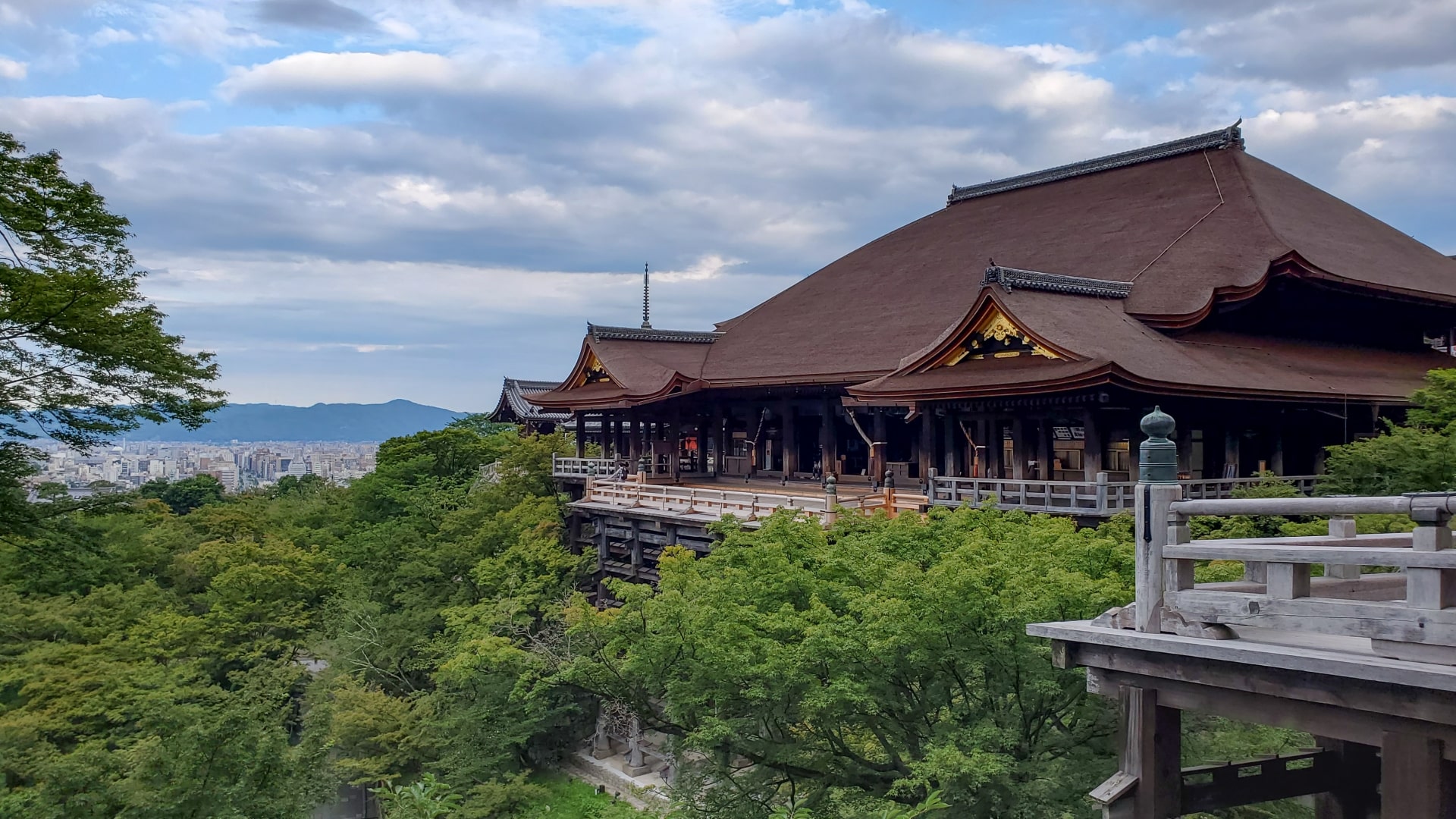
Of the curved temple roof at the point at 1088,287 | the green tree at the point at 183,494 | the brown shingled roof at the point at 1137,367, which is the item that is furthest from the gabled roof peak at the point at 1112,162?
the green tree at the point at 183,494

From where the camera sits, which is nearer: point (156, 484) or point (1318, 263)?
point (1318, 263)

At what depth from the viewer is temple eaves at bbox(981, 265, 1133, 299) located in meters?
19.9

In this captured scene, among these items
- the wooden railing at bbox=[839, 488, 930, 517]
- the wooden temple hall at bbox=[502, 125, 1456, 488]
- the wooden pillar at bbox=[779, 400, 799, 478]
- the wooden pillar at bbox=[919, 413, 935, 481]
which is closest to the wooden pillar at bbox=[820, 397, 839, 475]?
the wooden temple hall at bbox=[502, 125, 1456, 488]

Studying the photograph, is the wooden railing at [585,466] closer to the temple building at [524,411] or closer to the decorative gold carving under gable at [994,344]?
the decorative gold carving under gable at [994,344]

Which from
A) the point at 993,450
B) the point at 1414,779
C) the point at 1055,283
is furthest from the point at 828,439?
the point at 1414,779

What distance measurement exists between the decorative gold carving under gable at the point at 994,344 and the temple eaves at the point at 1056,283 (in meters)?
0.70

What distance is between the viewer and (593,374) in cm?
3269

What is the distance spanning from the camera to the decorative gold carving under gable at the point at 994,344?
19.4 meters

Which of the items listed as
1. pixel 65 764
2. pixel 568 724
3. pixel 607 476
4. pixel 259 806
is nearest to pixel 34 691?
pixel 65 764

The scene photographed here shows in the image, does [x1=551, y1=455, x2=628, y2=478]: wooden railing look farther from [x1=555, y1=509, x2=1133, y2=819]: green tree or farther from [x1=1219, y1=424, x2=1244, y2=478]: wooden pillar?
[x1=1219, y1=424, x2=1244, y2=478]: wooden pillar

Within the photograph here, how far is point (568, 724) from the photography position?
76.1 feet

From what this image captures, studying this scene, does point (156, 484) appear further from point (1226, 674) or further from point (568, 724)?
point (1226, 674)

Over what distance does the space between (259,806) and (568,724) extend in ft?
27.1

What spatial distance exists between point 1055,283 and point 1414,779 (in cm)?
1850
